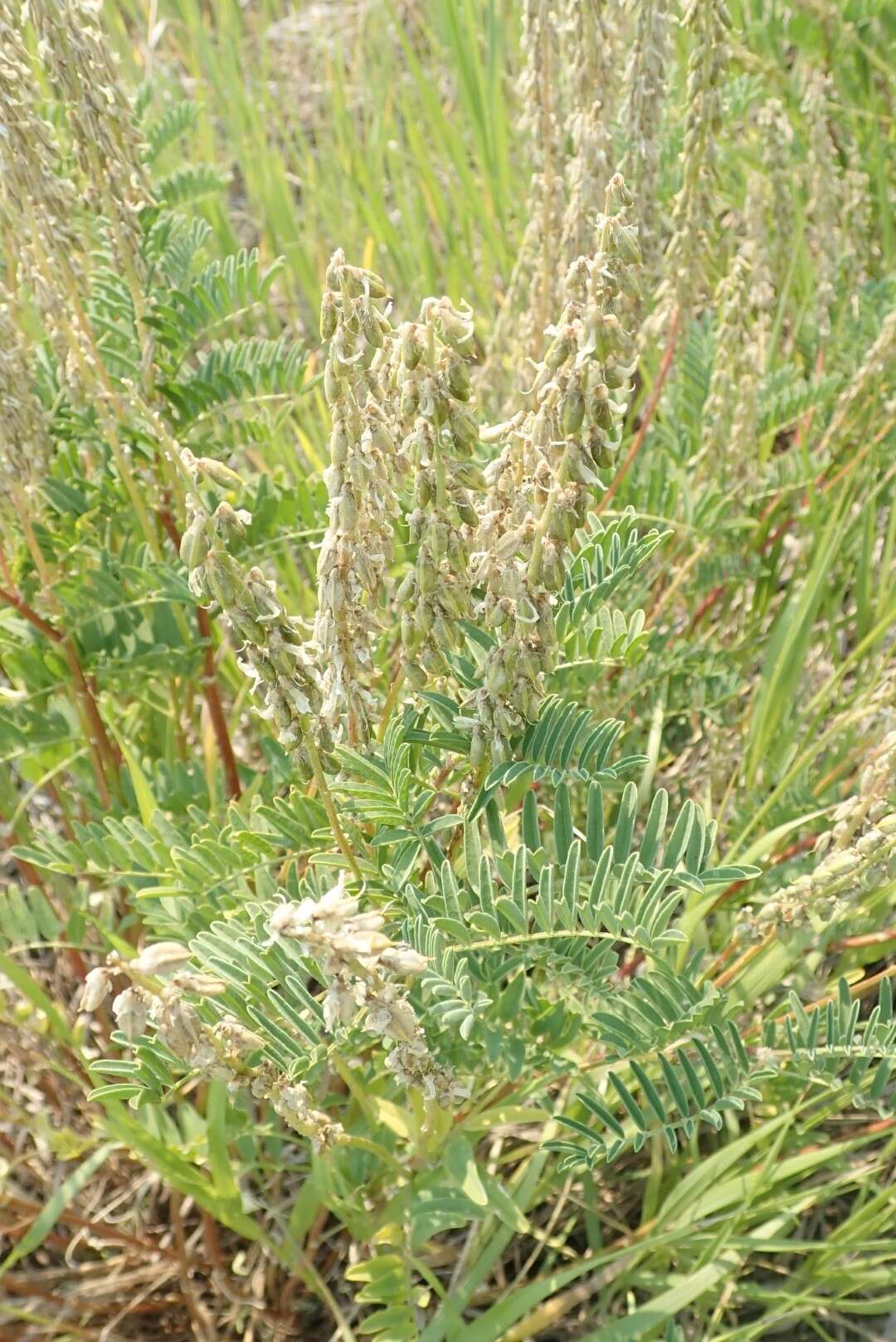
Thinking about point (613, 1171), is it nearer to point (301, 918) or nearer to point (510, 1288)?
point (510, 1288)

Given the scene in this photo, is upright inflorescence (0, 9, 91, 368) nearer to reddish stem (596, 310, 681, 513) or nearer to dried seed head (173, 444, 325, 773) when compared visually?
dried seed head (173, 444, 325, 773)

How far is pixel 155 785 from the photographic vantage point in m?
1.63

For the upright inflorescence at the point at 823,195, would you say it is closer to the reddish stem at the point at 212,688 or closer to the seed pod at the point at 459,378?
the reddish stem at the point at 212,688

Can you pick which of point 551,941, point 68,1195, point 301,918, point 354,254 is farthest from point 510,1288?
point 354,254

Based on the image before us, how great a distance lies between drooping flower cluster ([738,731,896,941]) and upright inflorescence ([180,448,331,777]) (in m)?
0.51

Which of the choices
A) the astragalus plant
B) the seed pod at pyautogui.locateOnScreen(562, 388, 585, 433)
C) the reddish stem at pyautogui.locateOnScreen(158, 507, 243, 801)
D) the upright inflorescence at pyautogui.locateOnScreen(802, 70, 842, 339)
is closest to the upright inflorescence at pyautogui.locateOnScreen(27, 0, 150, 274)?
the astragalus plant

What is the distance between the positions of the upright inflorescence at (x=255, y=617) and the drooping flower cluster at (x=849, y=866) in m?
0.51

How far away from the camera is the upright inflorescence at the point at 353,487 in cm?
84

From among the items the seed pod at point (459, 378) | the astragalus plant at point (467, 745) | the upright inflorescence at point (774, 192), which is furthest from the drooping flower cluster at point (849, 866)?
the upright inflorescence at point (774, 192)

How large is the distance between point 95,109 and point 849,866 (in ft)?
3.54

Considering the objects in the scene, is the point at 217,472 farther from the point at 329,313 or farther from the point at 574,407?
the point at 574,407

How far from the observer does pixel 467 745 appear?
1.07m

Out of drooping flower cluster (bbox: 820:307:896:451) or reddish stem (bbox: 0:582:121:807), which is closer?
reddish stem (bbox: 0:582:121:807)

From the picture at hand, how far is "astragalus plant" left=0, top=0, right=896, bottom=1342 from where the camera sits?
0.95 m
